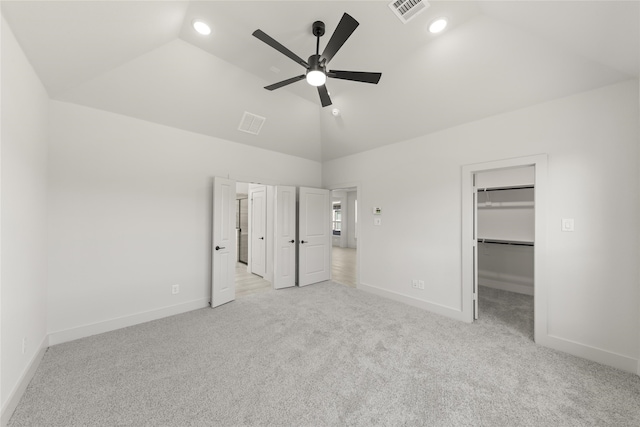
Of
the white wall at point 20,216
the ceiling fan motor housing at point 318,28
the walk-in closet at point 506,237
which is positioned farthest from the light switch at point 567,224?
the white wall at point 20,216

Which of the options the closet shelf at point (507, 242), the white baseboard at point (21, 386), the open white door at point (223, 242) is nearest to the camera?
the white baseboard at point (21, 386)

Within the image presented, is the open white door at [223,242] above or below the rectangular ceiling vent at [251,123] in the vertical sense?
below

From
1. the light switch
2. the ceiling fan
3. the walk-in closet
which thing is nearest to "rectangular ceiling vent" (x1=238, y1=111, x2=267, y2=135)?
the ceiling fan

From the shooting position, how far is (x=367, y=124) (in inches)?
156

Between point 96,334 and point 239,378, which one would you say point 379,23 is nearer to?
point 239,378

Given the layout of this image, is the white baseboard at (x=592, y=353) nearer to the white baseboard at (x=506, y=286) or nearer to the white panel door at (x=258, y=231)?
the white baseboard at (x=506, y=286)

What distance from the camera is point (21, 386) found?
1.87 m

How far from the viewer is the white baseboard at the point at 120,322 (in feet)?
8.75

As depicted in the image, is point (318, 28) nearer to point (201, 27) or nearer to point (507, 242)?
point (201, 27)

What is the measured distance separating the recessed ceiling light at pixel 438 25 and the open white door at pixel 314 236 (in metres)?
3.13

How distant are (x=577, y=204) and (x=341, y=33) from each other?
286 centimetres

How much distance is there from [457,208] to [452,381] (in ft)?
6.96

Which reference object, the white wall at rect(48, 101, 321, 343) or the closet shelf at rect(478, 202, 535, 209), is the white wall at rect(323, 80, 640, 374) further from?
the white wall at rect(48, 101, 321, 343)

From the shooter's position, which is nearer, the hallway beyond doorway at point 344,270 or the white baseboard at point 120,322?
the white baseboard at point 120,322
